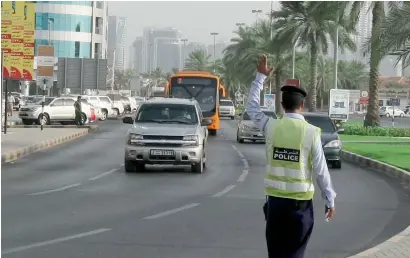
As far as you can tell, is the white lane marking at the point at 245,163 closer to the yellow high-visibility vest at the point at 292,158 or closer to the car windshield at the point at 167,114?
the car windshield at the point at 167,114

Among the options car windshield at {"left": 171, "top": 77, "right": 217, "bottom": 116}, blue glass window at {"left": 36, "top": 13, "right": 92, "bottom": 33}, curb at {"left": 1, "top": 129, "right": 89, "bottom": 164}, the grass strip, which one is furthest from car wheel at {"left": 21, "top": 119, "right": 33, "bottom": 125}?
blue glass window at {"left": 36, "top": 13, "right": 92, "bottom": 33}

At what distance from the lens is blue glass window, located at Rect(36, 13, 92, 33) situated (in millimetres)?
98750

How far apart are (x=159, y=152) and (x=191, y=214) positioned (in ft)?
22.7

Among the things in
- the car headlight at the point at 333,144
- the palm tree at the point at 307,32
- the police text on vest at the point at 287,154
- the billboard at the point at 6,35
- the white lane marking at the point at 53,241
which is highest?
the palm tree at the point at 307,32

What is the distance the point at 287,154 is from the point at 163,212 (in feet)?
23.2

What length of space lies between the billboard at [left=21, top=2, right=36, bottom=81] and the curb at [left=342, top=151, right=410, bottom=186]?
14.1 m

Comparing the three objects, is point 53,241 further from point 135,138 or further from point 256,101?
point 135,138

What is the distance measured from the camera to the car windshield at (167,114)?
2100 centimetres

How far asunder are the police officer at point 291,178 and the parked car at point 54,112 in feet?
137

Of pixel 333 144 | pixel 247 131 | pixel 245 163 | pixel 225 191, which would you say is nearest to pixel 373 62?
pixel 247 131

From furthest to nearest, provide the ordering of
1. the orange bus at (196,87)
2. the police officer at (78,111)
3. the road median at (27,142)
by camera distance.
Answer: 1. the police officer at (78,111)
2. the orange bus at (196,87)
3. the road median at (27,142)

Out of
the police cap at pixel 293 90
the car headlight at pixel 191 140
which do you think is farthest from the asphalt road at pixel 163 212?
the police cap at pixel 293 90

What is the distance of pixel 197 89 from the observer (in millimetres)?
44031

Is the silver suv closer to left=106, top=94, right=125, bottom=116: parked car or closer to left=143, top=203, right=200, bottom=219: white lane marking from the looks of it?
left=143, top=203, right=200, bottom=219: white lane marking
